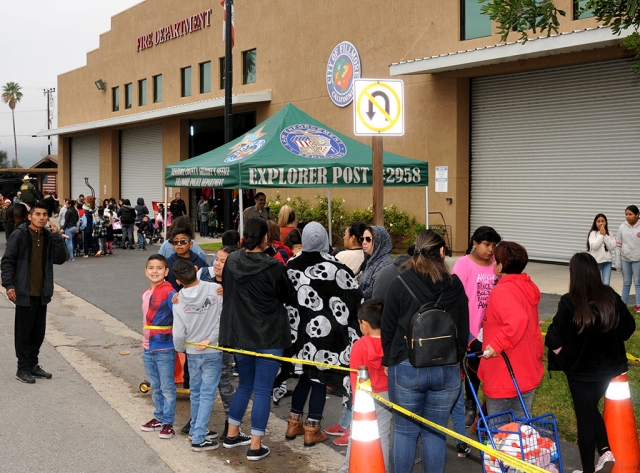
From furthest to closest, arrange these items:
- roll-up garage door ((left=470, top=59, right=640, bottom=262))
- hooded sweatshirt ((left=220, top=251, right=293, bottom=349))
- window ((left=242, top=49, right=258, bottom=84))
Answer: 1. window ((left=242, top=49, right=258, bottom=84))
2. roll-up garage door ((left=470, top=59, right=640, bottom=262))
3. hooded sweatshirt ((left=220, top=251, right=293, bottom=349))

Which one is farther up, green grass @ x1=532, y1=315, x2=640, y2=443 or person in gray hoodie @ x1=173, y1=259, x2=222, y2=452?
person in gray hoodie @ x1=173, y1=259, x2=222, y2=452

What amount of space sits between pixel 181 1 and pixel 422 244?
32353 mm

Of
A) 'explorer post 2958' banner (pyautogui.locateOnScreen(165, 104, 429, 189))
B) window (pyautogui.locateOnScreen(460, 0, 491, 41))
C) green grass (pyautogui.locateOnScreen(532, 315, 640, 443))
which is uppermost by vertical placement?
window (pyautogui.locateOnScreen(460, 0, 491, 41))

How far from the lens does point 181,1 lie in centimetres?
3481

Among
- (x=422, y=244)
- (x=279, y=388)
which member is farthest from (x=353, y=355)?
(x=279, y=388)

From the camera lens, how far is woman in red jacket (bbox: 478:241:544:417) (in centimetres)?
539

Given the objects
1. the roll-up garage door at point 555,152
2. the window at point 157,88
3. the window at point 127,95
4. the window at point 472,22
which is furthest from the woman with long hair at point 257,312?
the window at point 127,95

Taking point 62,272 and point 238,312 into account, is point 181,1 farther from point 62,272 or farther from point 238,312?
point 238,312

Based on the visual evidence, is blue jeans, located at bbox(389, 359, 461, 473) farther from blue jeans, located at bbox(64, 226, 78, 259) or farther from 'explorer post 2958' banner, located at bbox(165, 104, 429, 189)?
blue jeans, located at bbox(64, 226, 78, 259)

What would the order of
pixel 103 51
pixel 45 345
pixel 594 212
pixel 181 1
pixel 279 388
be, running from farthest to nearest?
pixel 103 51
pixel 181 1
pixel 594 212
pixel 45 345
pixel 279 388

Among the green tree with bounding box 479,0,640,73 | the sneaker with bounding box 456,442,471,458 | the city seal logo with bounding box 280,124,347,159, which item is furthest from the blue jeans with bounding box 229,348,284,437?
the city seal logo with bounding box 280,124,347,159

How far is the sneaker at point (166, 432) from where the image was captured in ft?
21.7

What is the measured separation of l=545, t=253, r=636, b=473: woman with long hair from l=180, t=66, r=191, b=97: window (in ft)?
100

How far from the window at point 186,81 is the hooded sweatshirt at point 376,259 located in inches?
1138
